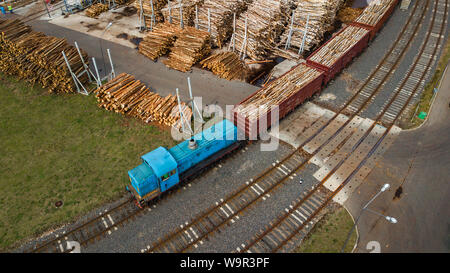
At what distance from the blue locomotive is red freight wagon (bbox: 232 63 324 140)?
4.85ft

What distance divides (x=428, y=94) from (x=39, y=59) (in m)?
36.6

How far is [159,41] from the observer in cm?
3391

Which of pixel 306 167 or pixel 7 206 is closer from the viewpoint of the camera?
pixel 7 206

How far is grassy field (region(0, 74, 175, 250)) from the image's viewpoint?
1989cm

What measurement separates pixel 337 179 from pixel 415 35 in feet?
86.5

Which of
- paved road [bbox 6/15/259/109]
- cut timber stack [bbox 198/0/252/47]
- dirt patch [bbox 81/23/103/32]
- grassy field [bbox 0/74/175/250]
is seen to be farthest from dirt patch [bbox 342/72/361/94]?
dirt patch [bbox 81/23/103/32]

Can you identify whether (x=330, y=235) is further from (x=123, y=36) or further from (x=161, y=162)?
(x=123, y=36)

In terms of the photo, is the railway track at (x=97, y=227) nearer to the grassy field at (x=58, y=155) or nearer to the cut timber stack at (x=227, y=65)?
the grassy field at (x=58, y=155)

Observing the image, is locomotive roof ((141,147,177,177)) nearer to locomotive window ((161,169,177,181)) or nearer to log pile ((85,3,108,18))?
locomotive window ((161,169,177,181))

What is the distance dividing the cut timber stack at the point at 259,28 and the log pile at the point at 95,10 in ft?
67.3
